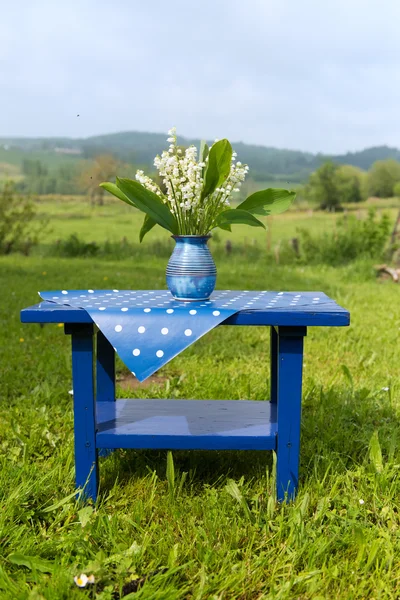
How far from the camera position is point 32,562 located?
6.41ft

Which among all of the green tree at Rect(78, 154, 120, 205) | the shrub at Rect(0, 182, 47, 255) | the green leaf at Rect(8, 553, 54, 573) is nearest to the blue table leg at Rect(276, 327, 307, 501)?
the green leaf at Rect(8, 553, 54, 573)

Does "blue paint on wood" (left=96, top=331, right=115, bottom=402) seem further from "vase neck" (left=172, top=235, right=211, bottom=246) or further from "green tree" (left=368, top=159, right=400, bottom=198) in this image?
"green tree" (left=368, top=159, right=400, bottom=198)

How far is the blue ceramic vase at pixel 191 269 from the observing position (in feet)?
7.92

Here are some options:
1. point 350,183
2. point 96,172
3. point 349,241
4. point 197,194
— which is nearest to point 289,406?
point 197,194

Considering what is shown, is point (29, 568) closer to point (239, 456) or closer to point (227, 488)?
point (227, 488)

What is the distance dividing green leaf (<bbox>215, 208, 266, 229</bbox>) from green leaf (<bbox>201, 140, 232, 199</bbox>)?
0.36 feet

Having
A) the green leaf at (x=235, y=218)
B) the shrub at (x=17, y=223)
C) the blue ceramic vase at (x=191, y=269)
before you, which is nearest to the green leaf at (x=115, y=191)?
the blue ceramic vase at (x=191, y=269)

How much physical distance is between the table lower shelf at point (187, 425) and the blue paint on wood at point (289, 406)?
60 mm

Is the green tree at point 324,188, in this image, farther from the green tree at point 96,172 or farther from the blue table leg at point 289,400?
the blue table leg at point 289,400

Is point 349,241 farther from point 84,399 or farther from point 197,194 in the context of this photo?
point 84,399

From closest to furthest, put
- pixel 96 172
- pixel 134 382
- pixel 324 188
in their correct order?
pixel 134 382, pixel 96 172, pixel 324 188

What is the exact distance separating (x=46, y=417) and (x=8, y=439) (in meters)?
0.25

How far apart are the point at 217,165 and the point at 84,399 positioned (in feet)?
3.26

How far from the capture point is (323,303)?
2.47m
